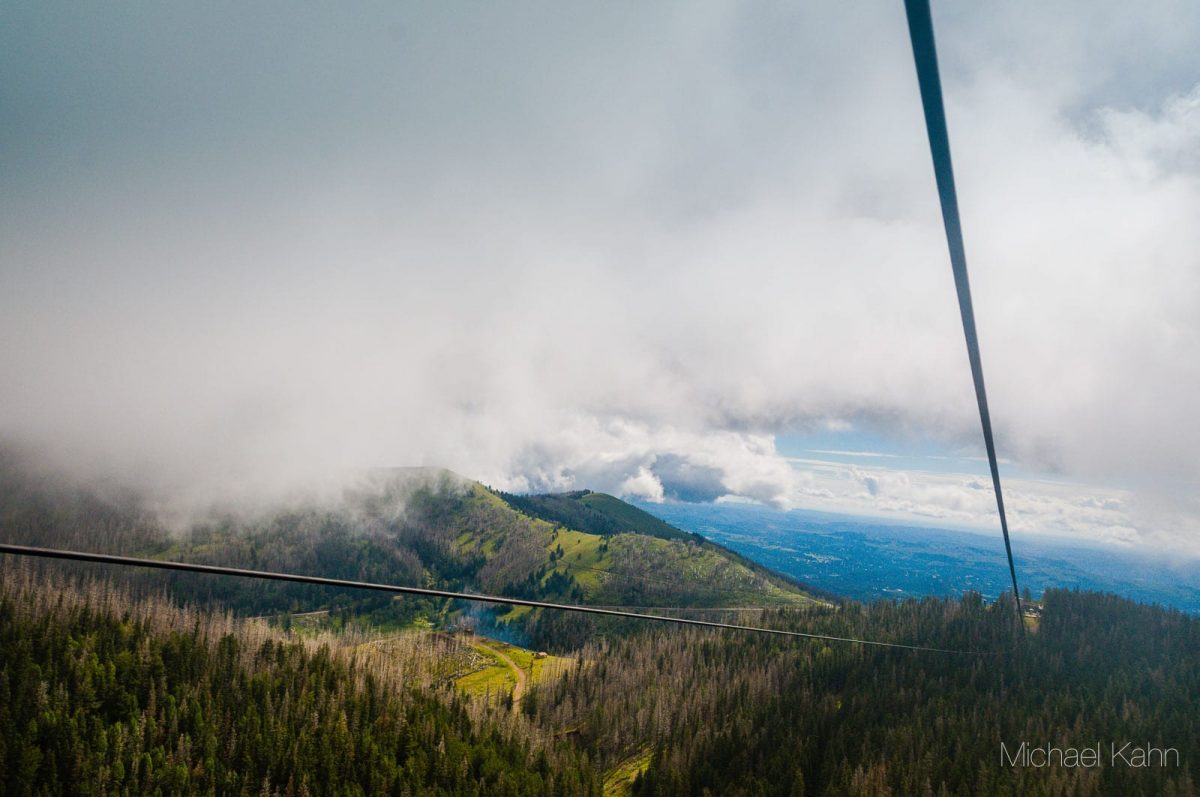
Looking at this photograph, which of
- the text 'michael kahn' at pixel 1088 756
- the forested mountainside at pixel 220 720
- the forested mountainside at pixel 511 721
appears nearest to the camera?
the forested mountainside at pixel 220 720

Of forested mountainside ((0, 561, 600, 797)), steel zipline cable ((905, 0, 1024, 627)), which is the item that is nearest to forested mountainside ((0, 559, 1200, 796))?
forested mountainside ((0, 561, 600, 797))

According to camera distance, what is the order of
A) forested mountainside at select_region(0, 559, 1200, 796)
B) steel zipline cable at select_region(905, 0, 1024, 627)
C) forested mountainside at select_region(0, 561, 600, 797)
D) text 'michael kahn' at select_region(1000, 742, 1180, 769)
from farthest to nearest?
text 'michael kahn' at select_region(1000, 742, 1180, 769)
forested mountainside at select_region(0, 559, 1200, 796)
forested mountainside at select_region(0, 561, 600, 797)
steel zipline cable at select_region(905, 0, 1024, 627)

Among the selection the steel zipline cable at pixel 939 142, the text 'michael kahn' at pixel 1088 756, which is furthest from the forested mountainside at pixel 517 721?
the steel zipline cable at pixel 939 142

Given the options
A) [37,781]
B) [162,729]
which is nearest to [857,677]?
[162,729]

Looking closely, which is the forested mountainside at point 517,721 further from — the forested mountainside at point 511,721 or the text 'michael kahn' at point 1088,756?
the text 'michael kahn' at point 1088,756

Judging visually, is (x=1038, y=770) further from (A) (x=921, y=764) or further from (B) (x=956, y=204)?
(B) (x=956, y=204)

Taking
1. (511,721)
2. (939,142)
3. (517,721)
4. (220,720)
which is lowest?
(517,721)

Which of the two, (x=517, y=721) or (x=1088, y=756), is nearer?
(x=1088, y=756)

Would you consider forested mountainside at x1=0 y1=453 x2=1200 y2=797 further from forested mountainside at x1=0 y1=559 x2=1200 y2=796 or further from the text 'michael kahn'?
the text 'michael kahn'

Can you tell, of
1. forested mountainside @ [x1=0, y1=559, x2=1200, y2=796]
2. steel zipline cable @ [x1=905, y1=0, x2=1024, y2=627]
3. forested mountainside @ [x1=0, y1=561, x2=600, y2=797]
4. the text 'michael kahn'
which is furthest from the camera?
the text 'michael kahn'

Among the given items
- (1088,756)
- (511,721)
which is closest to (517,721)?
(511,721)

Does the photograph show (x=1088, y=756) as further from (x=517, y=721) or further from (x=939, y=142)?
(x=939, y=142)

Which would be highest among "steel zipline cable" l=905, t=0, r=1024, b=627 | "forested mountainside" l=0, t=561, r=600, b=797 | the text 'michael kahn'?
"steel zipline cable" l=905, t=0, r=1024, b=627
